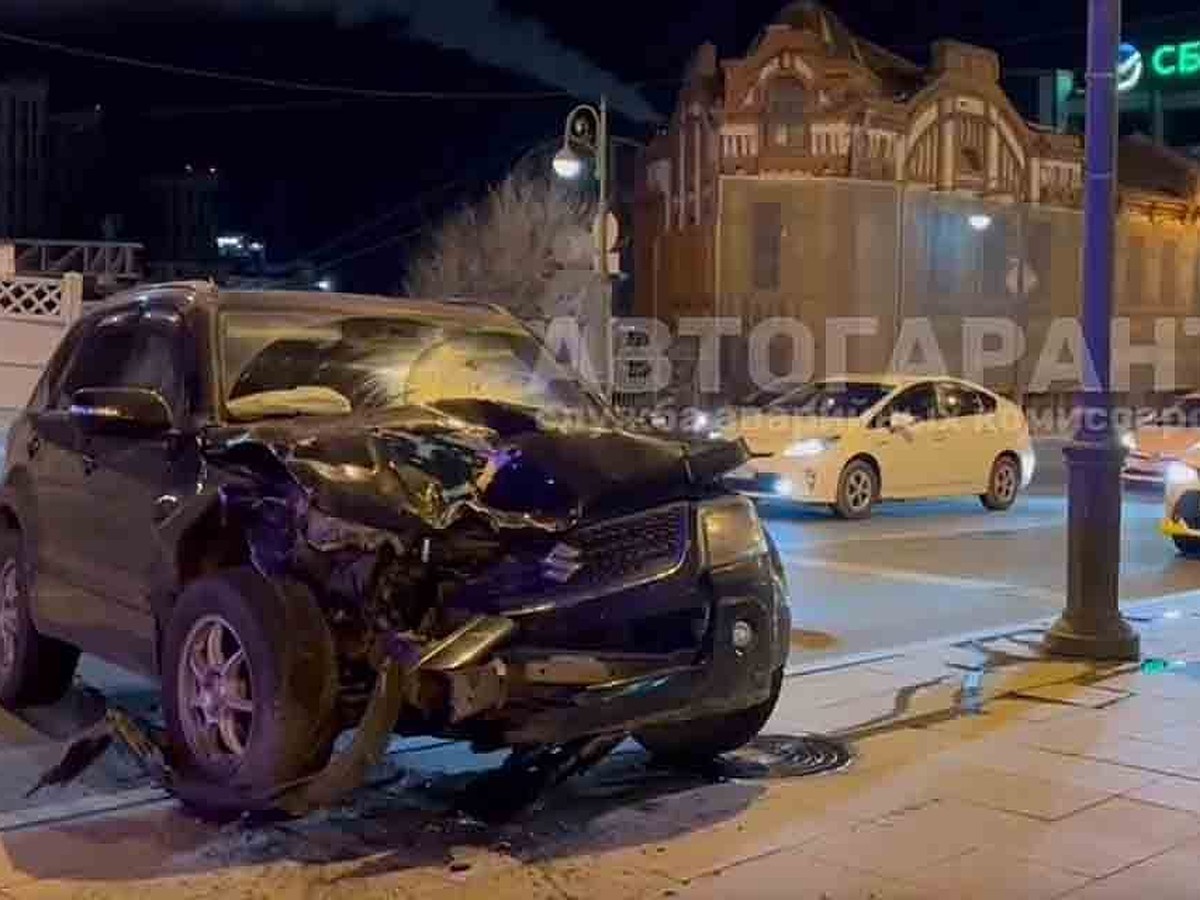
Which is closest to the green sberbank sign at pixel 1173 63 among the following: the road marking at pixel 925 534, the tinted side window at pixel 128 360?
the road marking at pixel 925 534

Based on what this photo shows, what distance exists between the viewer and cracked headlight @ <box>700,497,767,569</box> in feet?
20.4

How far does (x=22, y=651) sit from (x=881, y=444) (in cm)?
1108

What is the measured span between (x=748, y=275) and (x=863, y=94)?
406 centimetres

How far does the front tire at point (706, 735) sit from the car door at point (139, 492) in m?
2.03

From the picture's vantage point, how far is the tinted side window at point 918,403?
1808 centimetres

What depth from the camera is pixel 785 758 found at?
7137 mm

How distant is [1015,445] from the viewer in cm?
1898

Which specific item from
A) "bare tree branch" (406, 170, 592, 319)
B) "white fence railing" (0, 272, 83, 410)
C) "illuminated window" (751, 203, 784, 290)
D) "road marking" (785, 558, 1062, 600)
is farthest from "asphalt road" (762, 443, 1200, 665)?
"bare tree branch" (406, 170, 592, 319)

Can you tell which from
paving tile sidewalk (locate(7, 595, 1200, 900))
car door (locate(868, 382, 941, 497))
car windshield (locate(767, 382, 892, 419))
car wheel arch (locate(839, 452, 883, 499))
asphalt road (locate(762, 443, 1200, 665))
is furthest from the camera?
car windshield (locate(767, 382, 892, 419))

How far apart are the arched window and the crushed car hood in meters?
26.9

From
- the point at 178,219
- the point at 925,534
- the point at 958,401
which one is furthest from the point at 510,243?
the point at 925,534

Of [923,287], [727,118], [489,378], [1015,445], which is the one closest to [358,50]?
[727,118]

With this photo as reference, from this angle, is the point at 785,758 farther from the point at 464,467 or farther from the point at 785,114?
the point at 785,114

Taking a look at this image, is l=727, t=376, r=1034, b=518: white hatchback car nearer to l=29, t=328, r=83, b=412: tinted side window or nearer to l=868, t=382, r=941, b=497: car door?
l=868, t=382, r=941, b=497: car door
